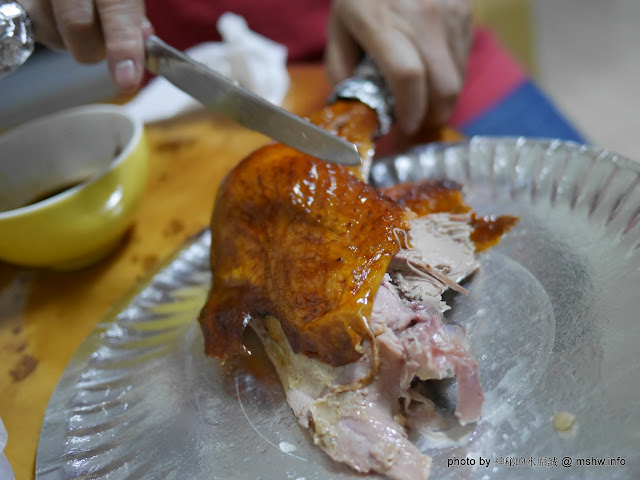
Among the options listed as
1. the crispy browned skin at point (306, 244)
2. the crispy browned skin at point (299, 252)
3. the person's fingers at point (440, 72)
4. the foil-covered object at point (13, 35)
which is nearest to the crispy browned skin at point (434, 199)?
the crispy browned skin at point (306, 244)

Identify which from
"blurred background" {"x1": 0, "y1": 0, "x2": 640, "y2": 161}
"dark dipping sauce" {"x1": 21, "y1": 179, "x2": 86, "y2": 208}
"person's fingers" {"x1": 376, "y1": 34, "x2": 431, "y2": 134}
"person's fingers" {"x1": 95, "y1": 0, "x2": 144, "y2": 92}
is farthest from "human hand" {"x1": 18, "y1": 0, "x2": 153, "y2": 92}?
"blurred background" {"x1": 0, "y1": 0, "x2": 640, "y2": 161}

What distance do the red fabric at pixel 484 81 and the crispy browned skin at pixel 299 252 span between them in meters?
1.17

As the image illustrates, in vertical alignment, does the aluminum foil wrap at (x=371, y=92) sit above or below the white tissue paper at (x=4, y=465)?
above

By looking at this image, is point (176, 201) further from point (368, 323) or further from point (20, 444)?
point (368, 323)

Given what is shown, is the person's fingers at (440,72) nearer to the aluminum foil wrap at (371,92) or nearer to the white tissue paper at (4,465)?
the aluminum foil wrap at (371,92)

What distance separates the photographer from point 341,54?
1745 mm

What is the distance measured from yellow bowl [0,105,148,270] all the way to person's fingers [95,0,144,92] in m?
0.26

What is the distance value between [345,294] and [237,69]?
4.82 ft

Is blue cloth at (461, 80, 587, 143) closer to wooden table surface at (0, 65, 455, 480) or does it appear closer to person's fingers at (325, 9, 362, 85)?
wooden table surface at (0, 65, 455, 480)

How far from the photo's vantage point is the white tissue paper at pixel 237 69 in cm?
207

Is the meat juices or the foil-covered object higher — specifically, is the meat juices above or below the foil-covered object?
below

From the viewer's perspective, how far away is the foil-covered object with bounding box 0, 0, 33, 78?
1.15m

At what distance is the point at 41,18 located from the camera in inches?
50.2

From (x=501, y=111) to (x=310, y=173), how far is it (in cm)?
128
